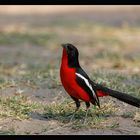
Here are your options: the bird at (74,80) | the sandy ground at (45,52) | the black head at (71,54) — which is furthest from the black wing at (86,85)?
the sandy ground at (45,52)

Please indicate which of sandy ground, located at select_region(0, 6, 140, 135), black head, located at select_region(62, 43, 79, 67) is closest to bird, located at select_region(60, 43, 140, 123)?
black head, located at select_region(62, 43, 79, 67)

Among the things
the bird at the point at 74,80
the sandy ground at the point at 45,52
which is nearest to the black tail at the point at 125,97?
the bird at the point at 74,80

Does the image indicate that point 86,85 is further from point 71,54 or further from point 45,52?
point 45,52

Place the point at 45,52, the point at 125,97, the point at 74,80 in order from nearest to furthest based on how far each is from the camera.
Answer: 1. the point at 74,80
2. the point at 125,97
3. the point at 45,52

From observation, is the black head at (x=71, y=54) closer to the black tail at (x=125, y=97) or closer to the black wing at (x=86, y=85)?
the black wing at (x=86, y=85)

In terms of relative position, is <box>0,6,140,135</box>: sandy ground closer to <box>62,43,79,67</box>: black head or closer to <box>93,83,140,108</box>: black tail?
<box>93,83,140,108</box>: black tail

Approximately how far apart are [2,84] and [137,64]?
364cm

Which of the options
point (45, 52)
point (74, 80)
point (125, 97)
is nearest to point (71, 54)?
point (74, 80)

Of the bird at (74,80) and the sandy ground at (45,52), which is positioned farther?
the bird at (74,80)

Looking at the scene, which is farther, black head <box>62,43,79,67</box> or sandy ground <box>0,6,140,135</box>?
black head <box>62,43,79,67</box>

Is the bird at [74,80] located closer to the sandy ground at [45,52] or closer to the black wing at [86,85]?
the black wing at [86,85]

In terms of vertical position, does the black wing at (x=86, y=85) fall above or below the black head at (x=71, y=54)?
below

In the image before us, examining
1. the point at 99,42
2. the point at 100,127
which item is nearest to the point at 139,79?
the point at 100,127

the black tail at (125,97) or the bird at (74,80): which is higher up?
the bird at (74,80)
